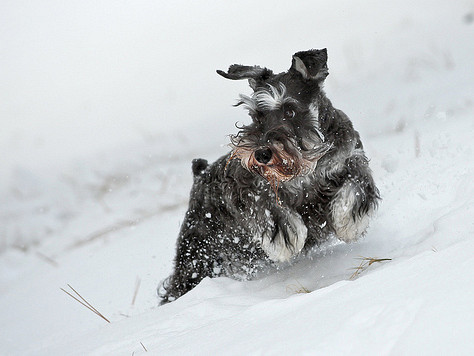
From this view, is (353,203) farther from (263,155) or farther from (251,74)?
(251,74)

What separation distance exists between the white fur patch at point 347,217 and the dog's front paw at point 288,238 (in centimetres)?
27

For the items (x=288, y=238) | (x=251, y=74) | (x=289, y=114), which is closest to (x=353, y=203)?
(x=288, y=238)

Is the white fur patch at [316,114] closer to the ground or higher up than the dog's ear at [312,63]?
closer to the ground

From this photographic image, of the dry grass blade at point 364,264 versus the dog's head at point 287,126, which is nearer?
the dry grass blade at point 364,264

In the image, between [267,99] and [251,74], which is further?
[251,74]

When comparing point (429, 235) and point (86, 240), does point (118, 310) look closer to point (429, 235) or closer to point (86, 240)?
point (86, 240)

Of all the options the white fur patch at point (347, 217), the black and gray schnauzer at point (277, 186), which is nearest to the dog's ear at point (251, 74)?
the black and gray schnauzer at point (277, 186)

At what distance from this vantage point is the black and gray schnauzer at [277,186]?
11.5 feet

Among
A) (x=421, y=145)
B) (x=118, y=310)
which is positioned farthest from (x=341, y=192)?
(x=118, y=310)

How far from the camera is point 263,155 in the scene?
11.1 ft

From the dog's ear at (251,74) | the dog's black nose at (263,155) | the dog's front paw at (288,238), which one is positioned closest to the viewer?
the dog's black nose at (263,155)

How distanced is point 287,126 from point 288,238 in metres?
0.96

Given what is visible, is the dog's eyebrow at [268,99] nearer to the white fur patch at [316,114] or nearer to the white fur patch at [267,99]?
the white fur patch at [267,99]

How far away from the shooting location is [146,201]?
7.80m
